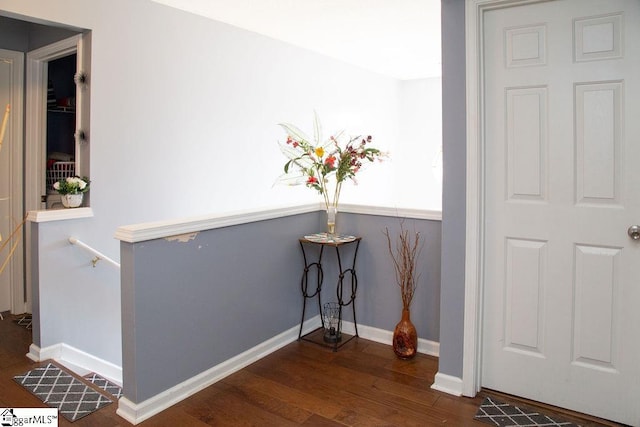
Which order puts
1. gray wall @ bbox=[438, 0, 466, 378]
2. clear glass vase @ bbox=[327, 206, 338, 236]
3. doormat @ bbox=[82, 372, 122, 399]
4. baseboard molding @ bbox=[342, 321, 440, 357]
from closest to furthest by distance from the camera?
gray wall @ bbox=[438, 0, 466, 378]
doormat @ bbox=[82, 372, 122, 399]
baseboard molding @ bbox=[342, 321, 440, 357]
clear glass vase @ bbox=[327, 206, 338, 236]

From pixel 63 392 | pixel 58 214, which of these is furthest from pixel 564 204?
pixel 58 214

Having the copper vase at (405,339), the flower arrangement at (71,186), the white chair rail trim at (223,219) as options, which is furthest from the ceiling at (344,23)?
the copper vase at (405,339)

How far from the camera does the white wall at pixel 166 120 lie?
3160 millimetres

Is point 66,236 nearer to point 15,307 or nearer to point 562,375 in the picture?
point 15,307

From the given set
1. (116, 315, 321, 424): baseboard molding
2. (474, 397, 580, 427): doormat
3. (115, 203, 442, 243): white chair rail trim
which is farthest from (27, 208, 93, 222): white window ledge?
(474, 397, 580, 427): doormat

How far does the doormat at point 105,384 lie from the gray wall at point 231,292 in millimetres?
469

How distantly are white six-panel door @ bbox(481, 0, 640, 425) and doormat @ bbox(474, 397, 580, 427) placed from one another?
12 centimetres

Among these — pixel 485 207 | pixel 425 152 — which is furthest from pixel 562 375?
pixel 425 152

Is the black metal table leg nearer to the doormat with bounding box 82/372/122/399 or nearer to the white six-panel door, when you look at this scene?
the white six-panel door

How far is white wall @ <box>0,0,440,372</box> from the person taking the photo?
316 centimetres

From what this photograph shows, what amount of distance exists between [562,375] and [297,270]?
168 centimetres

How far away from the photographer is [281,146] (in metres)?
4.70

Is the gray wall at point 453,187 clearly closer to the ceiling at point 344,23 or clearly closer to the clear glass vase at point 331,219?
the clear glass vase at point 331,219

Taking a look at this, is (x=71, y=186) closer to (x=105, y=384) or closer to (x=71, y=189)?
(x=71, y=189)
